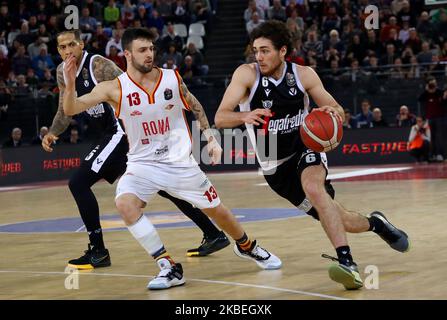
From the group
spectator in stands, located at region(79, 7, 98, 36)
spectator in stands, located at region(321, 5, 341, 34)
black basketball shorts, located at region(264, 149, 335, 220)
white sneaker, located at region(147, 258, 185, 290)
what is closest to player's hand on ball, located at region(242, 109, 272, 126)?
black basketball shorts, located at region(264, 149, 335, 220)

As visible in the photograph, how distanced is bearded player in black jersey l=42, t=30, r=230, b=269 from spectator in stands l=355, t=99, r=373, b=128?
1303 centimetres

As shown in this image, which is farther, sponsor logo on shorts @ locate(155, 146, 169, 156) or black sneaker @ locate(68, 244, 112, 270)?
black sneaker @ locate(68, 244, 112, 270)

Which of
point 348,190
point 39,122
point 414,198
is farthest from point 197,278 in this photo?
point 39,122

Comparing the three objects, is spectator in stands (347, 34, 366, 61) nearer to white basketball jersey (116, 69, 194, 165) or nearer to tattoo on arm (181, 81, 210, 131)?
tattoo on arm (181, 81, 210, 131)

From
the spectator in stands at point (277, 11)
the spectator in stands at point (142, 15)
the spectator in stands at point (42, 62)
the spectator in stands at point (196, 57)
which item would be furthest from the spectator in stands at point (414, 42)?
the spectator in stands at point (42, 62)

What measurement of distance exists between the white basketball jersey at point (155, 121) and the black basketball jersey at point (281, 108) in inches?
23.4

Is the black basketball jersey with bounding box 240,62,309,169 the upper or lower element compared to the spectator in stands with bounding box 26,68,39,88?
upper

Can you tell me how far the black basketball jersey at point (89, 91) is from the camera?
9.70 m

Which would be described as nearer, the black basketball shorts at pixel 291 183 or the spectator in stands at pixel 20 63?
the black basketball shorts at pixel 291 183

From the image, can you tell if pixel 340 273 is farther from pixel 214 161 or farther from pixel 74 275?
pixel 74 275

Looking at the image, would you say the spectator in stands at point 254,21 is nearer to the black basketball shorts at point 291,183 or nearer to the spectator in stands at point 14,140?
the spectator in stands at point 14,140

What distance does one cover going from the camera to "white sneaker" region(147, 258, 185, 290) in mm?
7770

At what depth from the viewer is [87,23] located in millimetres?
25953

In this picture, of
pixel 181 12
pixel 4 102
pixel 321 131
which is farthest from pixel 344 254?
pixel 181 12
